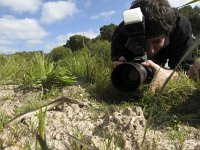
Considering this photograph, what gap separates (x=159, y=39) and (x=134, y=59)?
0.42m

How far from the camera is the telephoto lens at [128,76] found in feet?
7.11

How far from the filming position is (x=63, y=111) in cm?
211

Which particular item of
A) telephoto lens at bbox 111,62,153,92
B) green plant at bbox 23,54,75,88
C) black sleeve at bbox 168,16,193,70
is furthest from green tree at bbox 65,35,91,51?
telephoto lens at bbox 111,62,153,92

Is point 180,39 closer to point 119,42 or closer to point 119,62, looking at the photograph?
point 119,42

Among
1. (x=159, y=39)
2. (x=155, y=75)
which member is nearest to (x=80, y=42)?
(x=159, y=39)

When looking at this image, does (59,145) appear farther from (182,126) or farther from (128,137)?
(182,126)

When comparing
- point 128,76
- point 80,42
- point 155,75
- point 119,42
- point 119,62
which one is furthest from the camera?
point 80,42

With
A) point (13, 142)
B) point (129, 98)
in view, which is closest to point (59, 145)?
point (13, 142)

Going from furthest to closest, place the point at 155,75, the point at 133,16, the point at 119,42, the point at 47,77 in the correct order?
1. the point at 119,42
2. the point at 47,77
3. the point at 155,75
4. the point at 133,16

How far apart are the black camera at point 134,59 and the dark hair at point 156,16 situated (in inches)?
7.0

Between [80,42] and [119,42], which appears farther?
[80,42]

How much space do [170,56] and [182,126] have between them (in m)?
1.17

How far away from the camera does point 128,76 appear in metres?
2.33

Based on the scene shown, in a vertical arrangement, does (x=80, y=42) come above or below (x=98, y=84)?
above
